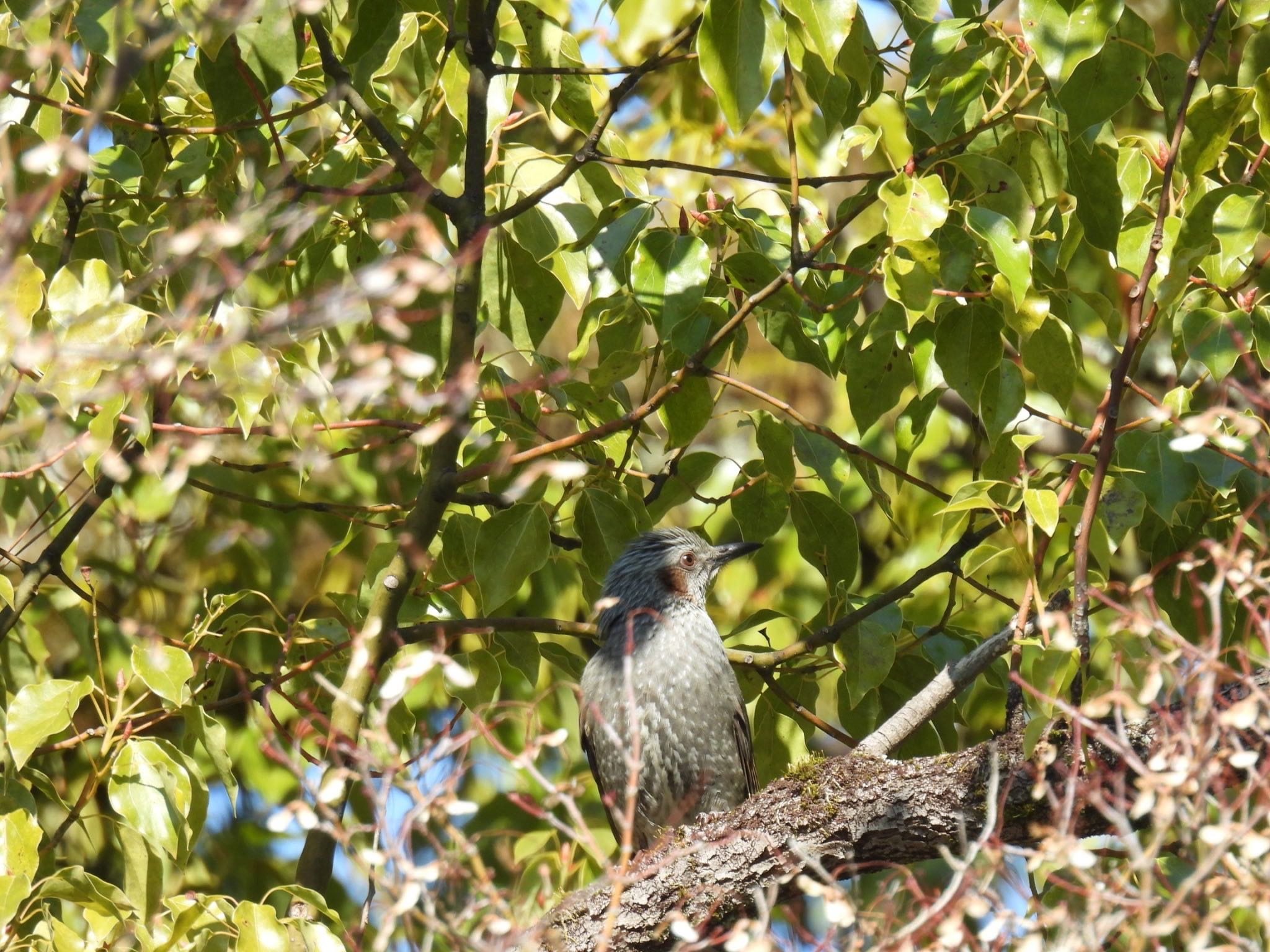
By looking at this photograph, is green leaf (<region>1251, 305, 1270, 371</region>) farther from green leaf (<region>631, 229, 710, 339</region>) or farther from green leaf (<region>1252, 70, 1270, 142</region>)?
green leaf (<region>631, 229, 710, 339</region>)

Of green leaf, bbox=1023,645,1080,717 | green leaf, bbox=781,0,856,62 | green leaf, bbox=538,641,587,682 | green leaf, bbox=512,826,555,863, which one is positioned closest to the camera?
green leaf, bbox=781,0,856,62

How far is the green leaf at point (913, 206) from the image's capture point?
2.82 metres

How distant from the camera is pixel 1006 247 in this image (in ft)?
9.67

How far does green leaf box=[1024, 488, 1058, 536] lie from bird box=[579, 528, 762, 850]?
2.03 m

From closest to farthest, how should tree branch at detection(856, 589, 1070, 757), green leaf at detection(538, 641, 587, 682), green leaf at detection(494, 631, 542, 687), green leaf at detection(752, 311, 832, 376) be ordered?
tree branch at detection(856, 589, 1070, 757) < green leaf at detection(752, 311, 832, 376) < green leaf at detection(494, 631, 542, 687) < green leaf at detection(538, 641, 587, 682)

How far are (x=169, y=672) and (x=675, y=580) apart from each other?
278 cm

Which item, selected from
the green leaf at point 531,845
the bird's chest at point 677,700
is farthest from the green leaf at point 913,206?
the green leaf at point 531,845

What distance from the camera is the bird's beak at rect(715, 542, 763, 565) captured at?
203 inches

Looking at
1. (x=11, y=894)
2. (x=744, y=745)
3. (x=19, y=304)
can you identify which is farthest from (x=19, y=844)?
(x=744, y=745)

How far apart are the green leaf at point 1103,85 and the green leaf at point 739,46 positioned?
693mm

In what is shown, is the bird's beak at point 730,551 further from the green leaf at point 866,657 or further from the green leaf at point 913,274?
the green leaf at point 913,274

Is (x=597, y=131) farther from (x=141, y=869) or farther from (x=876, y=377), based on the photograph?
(x=141, y=869)

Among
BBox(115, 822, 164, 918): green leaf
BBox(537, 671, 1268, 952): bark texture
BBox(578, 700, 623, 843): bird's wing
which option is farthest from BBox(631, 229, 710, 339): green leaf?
BBox(578, 700, 623, 843): bird's wing

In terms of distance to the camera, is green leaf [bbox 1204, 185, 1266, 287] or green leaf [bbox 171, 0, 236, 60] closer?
green leaf [bbox 171, 0, 236, 60]
